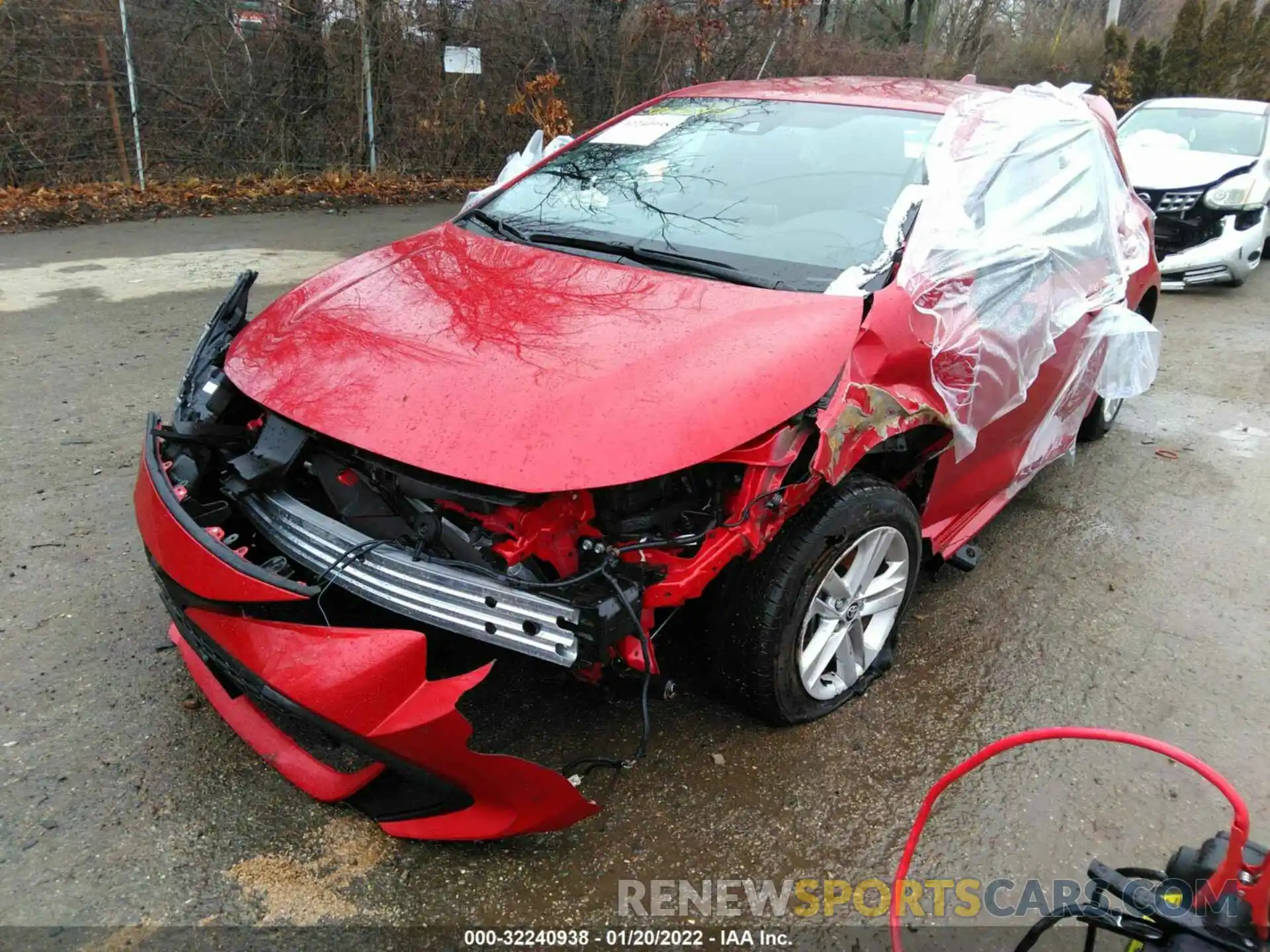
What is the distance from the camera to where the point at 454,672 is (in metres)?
2.54

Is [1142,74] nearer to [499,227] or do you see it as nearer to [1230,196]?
[1230,196]

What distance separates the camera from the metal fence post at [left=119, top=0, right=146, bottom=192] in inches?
345

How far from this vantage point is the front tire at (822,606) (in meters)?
2.44

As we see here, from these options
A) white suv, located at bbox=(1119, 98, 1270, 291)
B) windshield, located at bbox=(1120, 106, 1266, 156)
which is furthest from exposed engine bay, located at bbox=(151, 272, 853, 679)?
windshield, located at bbox=(1120, 106, 1266, 156)

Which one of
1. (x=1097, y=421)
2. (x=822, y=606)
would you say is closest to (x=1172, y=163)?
(x=1097, y=421)

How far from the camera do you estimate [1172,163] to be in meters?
8.46

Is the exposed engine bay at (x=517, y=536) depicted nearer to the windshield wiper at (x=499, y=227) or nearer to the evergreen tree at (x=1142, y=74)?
the windshield wiper at (x=499, y=227)

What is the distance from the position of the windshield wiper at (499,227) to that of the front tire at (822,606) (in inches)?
57.0

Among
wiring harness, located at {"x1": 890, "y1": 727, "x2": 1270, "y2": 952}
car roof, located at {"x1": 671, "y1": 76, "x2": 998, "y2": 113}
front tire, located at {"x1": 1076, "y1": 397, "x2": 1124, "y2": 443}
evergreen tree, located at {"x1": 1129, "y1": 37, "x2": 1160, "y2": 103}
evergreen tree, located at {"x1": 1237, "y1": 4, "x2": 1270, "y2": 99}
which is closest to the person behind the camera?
wiring harness, located at {"x1": 890, "y1": 727, "x2": 1270, "y2": 952}

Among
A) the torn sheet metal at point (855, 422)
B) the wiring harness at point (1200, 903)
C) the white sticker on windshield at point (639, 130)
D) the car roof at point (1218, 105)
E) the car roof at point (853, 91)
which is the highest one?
the car roof at point (1218, 105)

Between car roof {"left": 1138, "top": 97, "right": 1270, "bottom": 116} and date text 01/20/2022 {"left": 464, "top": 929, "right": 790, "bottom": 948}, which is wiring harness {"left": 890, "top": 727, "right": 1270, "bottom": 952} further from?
car roof {"left": 1138, "top": 97, "right": 1270, "bottom": 116}

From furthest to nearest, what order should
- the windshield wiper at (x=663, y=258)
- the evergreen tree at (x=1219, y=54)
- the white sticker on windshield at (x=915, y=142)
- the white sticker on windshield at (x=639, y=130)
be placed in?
the evergreen tree at (x=1219, y=54), the white sticker on windshield at (x=639, y=130), the white sticker on windshield at (x=915, y=142), the windshield wiper at (x=663, y=258)

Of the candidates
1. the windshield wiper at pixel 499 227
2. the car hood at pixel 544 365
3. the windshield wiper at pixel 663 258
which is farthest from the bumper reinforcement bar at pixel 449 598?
the windshield wiper at pixel 499 227

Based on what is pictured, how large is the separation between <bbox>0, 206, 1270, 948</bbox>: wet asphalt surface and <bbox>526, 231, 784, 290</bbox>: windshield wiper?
Result: 1.26 m
